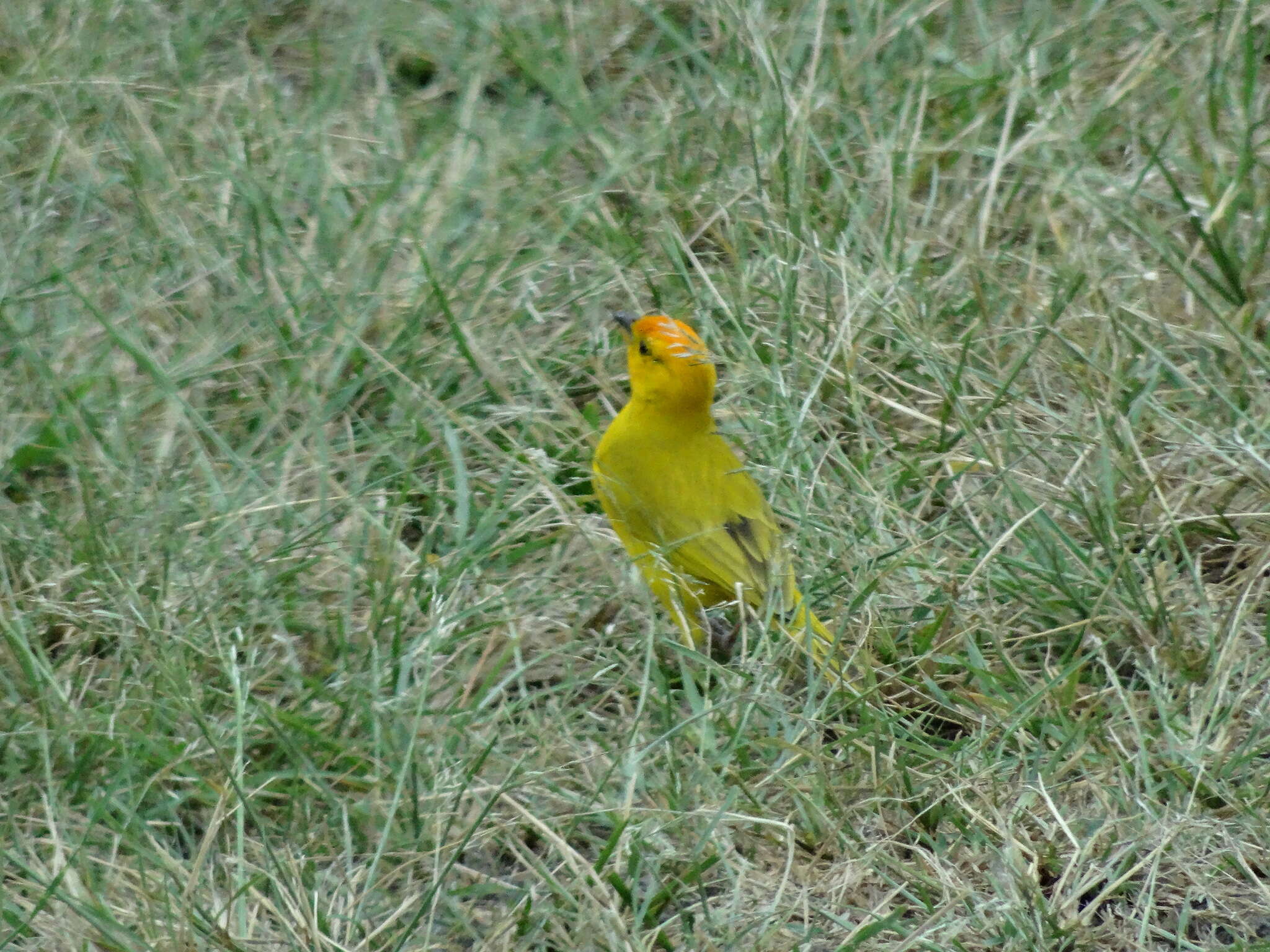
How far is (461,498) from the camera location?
3.51 m

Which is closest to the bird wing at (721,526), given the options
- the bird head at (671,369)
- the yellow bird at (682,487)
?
the yellow bird at (682,487)

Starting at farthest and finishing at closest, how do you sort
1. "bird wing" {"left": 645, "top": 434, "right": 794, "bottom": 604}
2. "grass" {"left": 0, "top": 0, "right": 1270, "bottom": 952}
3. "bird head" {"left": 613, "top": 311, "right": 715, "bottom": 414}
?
"bird head" {"left": 613, "top": 311, "right": 715, "bottom": 414}, "bird wing" {"left": 645, "top": 434, "right": 794, "bottom": 604}, "grass" {"left": 0, "top": 0, "right": 1270, "bottom": 952}

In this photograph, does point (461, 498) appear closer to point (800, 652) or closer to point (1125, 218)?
point (800, 652)

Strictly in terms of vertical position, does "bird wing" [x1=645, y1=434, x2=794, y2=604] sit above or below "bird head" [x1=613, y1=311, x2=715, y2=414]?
→ below

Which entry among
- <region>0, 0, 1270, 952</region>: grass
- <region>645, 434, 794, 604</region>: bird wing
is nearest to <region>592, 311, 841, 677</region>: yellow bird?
<region>645, 434, 794, 604</region>: bird wing

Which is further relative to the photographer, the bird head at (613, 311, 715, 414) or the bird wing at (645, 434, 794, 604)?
the bird head at (613, 311, 715, 414)

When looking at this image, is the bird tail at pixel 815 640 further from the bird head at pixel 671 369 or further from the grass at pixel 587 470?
the bird head at pixel 671 369

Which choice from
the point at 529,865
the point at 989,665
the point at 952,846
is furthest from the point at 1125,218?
the point at 529,865

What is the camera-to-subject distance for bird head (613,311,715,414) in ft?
12.2

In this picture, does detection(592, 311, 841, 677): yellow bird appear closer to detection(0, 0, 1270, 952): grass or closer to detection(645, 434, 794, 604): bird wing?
detection(645, 434, 794, 604): bird wing

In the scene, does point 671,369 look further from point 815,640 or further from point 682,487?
point 815,640

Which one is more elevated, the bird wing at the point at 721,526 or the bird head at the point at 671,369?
the bird head at the point at 671,369

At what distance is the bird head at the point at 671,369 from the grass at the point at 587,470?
0.12m

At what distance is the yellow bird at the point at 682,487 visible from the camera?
136 inches
